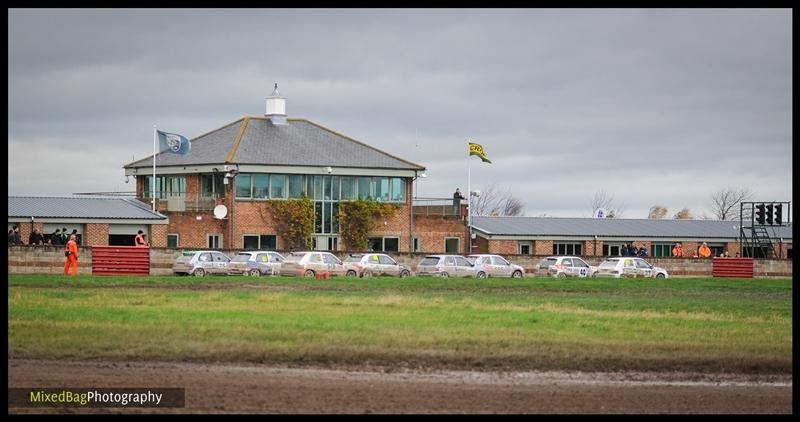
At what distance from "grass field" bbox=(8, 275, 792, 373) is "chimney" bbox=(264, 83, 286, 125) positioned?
4306 centimetres

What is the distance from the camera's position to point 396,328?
27828 millimetres

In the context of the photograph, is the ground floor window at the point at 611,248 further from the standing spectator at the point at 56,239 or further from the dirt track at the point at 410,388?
the dirt track at the point at 410,388

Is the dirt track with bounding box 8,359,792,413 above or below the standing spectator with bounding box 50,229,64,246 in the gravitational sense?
below

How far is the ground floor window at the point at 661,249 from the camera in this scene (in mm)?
91875

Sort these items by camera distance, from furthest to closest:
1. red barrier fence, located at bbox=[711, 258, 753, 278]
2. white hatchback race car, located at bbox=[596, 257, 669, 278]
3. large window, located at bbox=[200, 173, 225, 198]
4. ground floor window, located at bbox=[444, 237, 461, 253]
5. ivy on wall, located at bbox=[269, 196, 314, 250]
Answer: ground floor window, located at bbox=[444, 237, 461, 253], ivy on wall, located at bbox=[269, 196, 314, 250], large window, located at bbox=[200, 173, 225, 198], red barrier fence, located at bbox=[711, 258, 753, 278], white hatchback race car, located at bbox=[596, 257, 669, 278]

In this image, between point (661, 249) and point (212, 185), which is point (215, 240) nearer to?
point (212, 185)

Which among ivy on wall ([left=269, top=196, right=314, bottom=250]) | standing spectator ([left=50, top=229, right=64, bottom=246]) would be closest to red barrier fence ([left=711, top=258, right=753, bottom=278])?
ivy on wall ([left=269, top=196, right=314, bottom=250])

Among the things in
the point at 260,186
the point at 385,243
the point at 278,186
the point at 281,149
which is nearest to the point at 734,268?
the point at 385,243

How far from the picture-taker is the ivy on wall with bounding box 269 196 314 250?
78.6 m

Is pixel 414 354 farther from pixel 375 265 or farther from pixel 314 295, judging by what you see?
pixel 375 265

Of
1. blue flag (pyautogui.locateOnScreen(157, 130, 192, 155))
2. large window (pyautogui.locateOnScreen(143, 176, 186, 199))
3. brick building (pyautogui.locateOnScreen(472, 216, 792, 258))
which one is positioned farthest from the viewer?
brick building (pyautogui.locateOnScreen(472, 216, 792, 258))

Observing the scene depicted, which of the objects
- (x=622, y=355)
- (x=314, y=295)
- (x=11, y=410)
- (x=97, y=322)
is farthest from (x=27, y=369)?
(x=314, y=295)

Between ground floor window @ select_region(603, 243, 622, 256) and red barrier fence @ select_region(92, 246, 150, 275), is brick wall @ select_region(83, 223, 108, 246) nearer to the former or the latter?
red barrier fence @ select_region(92, 246, 150, 275)

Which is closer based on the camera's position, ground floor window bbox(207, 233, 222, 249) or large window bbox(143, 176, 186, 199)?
ground floor window bbox(207, 233, 222, 249)
